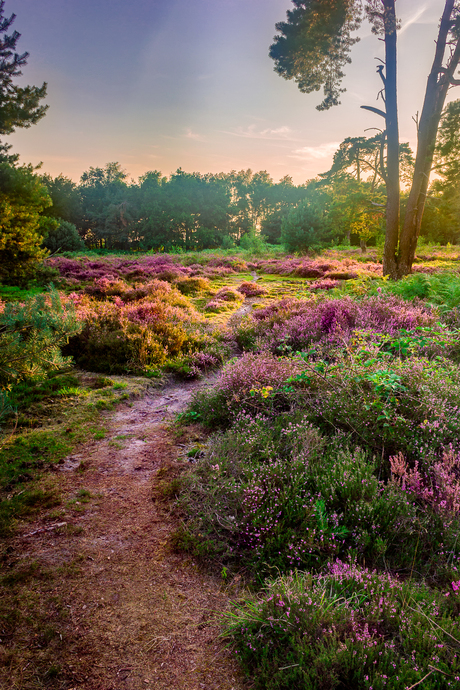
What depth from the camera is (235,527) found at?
258cm

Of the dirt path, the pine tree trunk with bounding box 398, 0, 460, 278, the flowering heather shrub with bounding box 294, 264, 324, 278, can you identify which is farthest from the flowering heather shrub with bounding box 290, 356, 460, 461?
the flowering heather shrub with bounding box 294, 264, 324, 278

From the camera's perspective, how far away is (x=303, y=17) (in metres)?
10.8

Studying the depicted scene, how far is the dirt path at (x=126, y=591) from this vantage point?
1.78m

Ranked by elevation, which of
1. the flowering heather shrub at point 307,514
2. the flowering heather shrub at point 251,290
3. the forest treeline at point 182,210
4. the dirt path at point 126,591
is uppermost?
the forest treeline at point 182,210

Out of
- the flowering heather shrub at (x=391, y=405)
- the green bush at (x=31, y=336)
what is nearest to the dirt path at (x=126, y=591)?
the green bush at (x=31, y=336)

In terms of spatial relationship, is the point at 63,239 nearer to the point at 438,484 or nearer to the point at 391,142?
the point at 391,142

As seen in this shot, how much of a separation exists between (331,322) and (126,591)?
5.66m

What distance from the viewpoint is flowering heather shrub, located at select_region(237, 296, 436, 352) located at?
6.01 meters

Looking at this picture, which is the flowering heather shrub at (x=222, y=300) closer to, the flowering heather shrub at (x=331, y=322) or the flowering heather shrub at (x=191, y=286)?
the flowering heather shrub at (x=191, y=286)

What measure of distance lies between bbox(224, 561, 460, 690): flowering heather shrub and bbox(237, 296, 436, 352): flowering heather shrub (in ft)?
12.6

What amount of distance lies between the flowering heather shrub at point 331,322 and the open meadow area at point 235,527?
914mm

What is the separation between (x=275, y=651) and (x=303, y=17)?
15654 millimetres

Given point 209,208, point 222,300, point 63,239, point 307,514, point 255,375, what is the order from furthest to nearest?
point 209,208, point 63,239, point 222,300, point 255,375, point 307,514

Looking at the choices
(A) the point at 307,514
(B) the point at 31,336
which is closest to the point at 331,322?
(A) the point at 307,514
